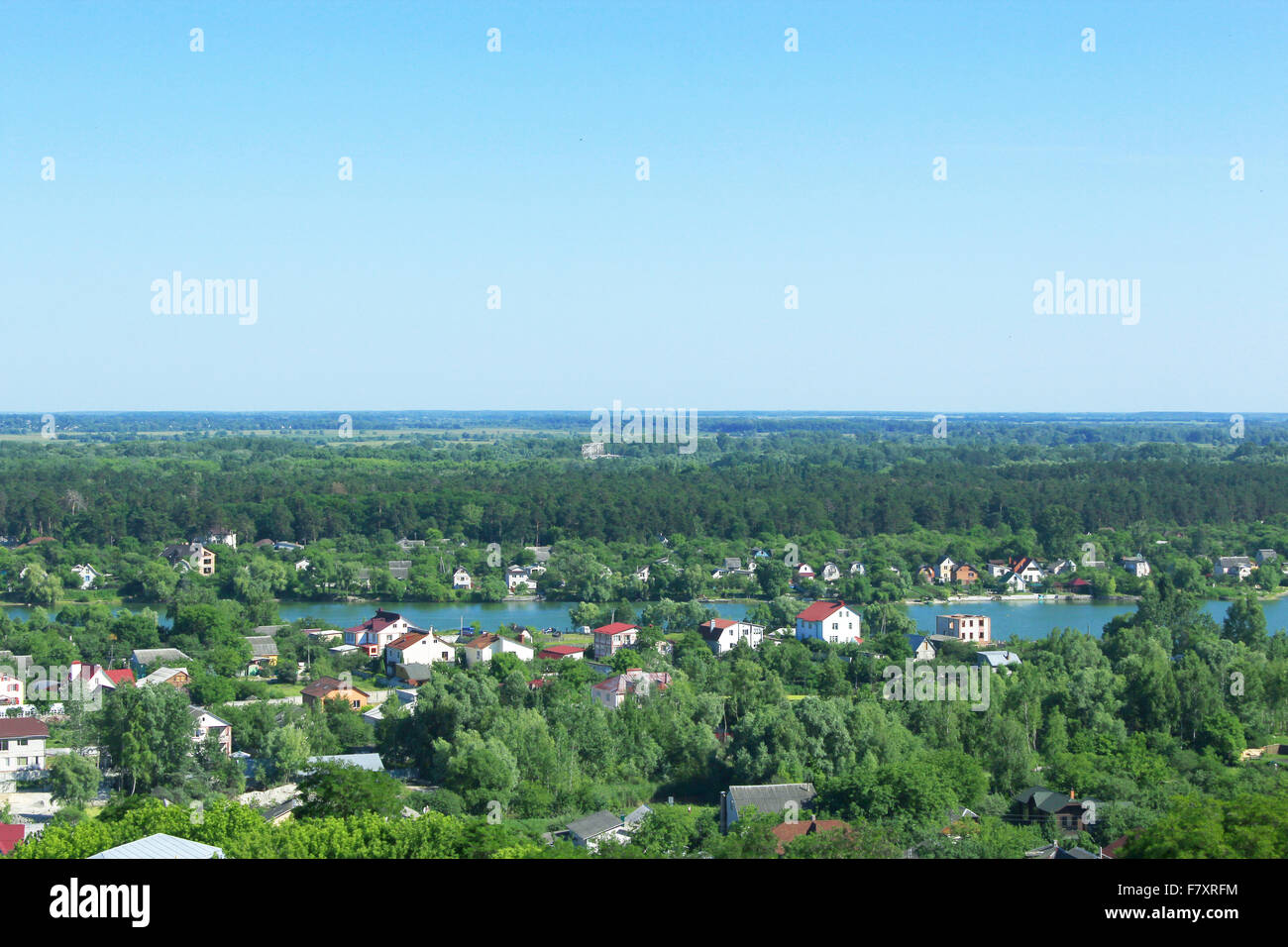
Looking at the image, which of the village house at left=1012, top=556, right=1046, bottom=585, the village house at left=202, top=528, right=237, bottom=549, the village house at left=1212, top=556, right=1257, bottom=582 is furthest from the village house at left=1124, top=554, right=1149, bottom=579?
the village house at left=202, top=528, right=237, bottom=549

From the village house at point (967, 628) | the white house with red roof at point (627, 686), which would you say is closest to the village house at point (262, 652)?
the white house with red roof at point (627, 686)

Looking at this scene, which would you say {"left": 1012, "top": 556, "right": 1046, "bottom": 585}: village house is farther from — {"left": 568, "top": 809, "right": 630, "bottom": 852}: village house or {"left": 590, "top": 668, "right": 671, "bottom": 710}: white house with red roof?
{"left": 568, "top": 809, "right": 630, "bottom": 852}: village house

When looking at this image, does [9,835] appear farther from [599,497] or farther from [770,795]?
[599,497]

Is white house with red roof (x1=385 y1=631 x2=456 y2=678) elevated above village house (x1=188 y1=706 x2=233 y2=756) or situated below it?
below

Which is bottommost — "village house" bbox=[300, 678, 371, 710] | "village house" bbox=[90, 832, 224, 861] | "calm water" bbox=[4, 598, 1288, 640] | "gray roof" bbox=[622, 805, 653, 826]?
"calm water" bbox=[4, 598, 1288, 640]

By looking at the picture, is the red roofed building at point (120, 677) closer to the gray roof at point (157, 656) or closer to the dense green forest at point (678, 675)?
the gray roof at point (157, 656)

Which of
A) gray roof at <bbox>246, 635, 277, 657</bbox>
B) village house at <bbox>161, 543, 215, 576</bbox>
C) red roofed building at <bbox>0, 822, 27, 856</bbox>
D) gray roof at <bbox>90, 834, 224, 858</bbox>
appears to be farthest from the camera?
village house at <bbox>161, 543, 215, 576</bbox>
